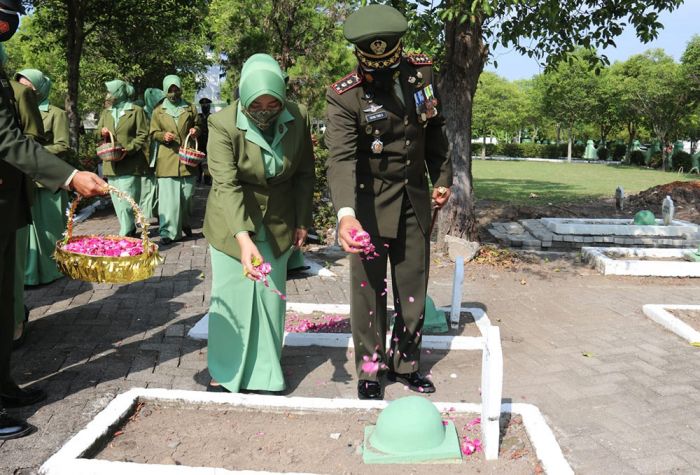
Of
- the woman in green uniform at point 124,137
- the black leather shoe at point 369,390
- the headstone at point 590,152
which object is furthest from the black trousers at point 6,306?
the headstone at point 590,152

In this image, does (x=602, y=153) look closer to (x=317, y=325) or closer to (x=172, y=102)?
(x=172, y=102)

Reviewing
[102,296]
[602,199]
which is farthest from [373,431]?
[602,199]

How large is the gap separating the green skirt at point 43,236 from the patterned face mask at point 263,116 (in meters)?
3.91

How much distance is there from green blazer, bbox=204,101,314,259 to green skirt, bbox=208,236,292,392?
0.14 m

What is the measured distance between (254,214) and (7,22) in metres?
1.66

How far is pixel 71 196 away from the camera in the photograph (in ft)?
36.9

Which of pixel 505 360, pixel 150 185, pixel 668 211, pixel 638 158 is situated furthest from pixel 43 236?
pixel 638 158

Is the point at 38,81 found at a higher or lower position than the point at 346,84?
higher

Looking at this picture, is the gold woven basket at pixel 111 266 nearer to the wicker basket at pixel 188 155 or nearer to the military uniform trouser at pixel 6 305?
the military uniform trouser at pixel 6 305

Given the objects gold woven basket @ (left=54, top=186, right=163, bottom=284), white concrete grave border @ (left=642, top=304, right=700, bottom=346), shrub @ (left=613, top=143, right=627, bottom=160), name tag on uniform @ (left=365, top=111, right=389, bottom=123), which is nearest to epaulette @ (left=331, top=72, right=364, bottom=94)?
name tag on uniform @ (left=365, top=111, right=389, bottom=123)

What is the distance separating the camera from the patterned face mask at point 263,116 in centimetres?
373

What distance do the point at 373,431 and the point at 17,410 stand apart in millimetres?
2194

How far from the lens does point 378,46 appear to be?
370cm

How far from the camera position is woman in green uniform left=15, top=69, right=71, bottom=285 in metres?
6.62
